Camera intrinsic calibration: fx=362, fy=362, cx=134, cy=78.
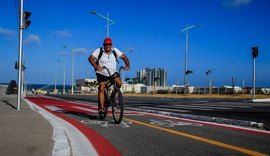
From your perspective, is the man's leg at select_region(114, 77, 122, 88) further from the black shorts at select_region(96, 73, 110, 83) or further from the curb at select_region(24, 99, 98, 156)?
the curb at select_region(24, 99, 98, 156)

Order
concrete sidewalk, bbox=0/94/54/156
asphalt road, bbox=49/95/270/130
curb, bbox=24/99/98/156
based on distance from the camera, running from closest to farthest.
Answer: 1. concrete sidewalk, bbox=0/94/54/156
2. curb, bbox=24/99/98/156
3. asphalt road, bbox=49/95/270/130

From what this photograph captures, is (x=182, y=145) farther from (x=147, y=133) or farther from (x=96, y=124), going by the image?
(x=96, y=124)

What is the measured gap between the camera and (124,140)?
6121 mm

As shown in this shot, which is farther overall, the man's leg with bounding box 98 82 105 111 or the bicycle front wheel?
the man's leg with bounding box 98 82 105 111

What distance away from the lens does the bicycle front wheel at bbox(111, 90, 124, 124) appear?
8.43 meters

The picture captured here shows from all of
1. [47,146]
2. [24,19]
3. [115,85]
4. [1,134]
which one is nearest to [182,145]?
[47,146]

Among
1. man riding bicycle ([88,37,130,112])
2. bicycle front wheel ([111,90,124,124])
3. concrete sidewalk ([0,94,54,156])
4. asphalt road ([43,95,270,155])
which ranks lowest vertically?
asphalt road ([43,95,270,155])

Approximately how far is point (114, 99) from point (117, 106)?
0.26 metres

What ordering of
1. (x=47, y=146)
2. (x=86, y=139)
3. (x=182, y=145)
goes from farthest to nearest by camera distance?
(x=86, y=139)
(x=182, y=145)
(x=47, y=146)

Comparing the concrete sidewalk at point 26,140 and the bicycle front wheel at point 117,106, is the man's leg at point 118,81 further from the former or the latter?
the concrete sidewalk at point 26,140

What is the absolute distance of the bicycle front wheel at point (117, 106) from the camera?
843cm

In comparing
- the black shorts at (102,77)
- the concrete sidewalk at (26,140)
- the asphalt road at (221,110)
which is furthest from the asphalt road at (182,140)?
the asphalt road at (221,110)

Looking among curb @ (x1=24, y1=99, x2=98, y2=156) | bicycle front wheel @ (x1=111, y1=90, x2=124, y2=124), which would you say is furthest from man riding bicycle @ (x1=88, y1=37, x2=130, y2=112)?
curb @ (x1=24, y1=99, x2=98, y2=156)

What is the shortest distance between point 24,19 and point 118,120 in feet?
22.1
